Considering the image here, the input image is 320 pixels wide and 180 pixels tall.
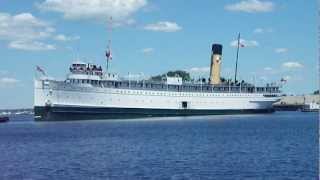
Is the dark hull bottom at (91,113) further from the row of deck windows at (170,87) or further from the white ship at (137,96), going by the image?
the row of deck windows at (170,87)

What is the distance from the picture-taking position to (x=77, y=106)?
454ft

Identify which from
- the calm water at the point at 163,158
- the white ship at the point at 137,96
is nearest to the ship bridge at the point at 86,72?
the white ship at the point at 137,96

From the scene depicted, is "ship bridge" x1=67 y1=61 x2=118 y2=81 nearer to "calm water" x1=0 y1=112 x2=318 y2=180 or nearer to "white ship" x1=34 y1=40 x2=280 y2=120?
"white ship" x1=34 y1=40 x2=280 y2=120

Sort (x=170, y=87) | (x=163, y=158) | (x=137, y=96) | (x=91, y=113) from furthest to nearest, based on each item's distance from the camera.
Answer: (x=170, y=87) < (x=137, y=96) < (x=91, y=113) < (x=163, y=158)

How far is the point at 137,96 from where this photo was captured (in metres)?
150

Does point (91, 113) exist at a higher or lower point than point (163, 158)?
higher

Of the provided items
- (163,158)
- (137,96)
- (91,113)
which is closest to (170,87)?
(137,96)

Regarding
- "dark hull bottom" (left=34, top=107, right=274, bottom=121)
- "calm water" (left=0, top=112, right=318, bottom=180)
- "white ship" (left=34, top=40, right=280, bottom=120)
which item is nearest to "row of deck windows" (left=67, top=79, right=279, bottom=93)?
"white ship" (left=34, top=40, right=280, bottom=120)

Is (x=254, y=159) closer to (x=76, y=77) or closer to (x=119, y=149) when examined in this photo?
(x=119, y=149)

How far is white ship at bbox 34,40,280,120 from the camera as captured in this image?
5453 inches

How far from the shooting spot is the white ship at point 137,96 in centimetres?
13850

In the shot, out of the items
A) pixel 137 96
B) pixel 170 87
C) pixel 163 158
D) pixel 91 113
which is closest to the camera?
pixel 163 158

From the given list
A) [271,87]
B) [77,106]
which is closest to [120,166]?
[77,106]

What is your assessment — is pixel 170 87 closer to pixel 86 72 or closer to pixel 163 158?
pixel 86 72
